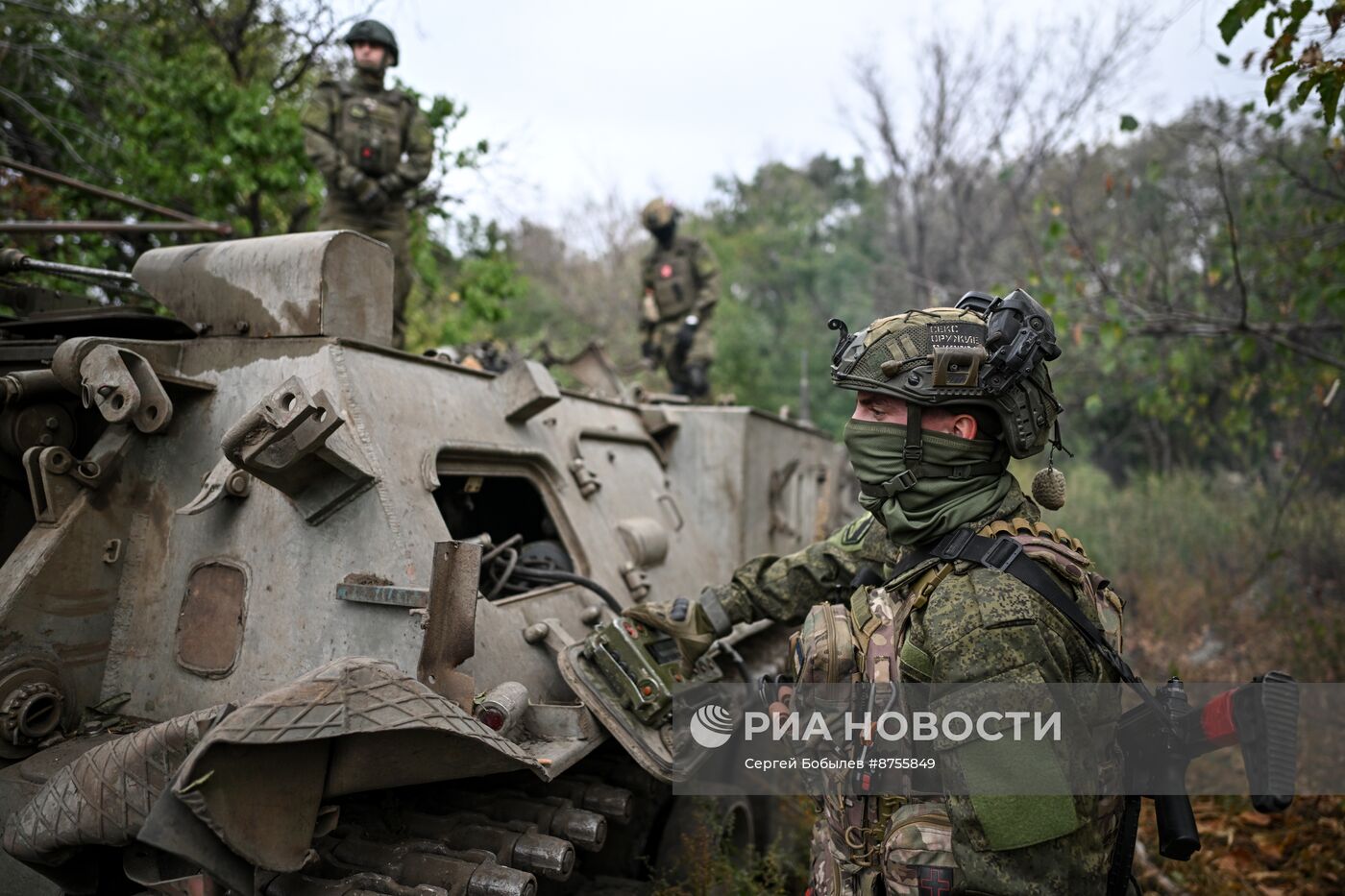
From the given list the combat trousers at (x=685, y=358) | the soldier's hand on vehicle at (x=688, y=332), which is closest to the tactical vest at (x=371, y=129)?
the soldier's hand on vehicle at (x=688, y=332)

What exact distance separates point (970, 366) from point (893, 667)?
0.80m

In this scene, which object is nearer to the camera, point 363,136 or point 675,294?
point 363,136

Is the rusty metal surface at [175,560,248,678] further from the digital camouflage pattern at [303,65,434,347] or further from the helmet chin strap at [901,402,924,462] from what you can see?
the digital camouflage pattern at [303,65,434,347]

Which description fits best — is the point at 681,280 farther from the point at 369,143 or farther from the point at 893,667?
the point at 893,667

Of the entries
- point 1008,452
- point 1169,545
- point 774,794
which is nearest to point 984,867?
point 1008,452

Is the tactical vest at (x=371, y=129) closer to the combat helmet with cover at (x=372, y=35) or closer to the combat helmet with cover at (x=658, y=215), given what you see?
the combat helmet with cover at (x=372, y=35)

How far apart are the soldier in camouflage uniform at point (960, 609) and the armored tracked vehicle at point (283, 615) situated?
2.95ft

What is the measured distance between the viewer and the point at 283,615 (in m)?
3.18

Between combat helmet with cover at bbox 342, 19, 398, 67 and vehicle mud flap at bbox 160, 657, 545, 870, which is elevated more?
combat helmet with cover at bbox 342, 19, 398, 67

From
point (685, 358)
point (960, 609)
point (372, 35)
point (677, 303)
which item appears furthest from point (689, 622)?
point (677, 303)

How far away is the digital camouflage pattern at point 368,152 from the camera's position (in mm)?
6262

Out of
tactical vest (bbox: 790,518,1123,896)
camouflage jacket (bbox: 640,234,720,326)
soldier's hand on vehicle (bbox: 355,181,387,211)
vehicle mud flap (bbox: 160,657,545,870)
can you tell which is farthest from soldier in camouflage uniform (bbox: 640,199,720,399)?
vehicle mud flap (bbox: 160,657,545,870)

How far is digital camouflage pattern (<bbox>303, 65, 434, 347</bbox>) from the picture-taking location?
247 inches

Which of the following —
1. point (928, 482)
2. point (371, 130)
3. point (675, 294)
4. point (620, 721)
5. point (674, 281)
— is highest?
point (371, 130)
